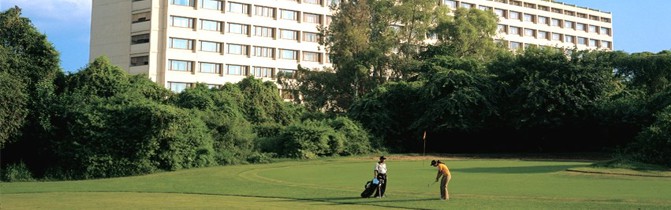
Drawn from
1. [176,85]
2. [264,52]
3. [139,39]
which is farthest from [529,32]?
[139,39]

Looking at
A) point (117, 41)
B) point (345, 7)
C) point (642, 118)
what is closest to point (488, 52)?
point (345, 7)

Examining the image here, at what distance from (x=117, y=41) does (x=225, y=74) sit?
14.9m

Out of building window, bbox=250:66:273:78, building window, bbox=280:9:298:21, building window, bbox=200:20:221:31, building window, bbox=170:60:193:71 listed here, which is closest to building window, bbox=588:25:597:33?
building window, bbox=280:9:298:21

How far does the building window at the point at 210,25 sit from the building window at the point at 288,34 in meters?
9.83

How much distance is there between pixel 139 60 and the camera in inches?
3383

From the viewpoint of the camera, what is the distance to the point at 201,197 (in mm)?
22516

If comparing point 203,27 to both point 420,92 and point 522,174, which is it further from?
point 522,174

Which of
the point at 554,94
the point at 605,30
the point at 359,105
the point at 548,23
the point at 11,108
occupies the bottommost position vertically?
the point at 11,108

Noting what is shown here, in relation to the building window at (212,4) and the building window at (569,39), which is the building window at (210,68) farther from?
the building window at (569,39)

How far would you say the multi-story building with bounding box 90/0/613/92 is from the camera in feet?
280

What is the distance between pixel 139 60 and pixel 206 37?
937 cm

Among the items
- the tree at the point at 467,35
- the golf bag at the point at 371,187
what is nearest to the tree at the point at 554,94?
the tree at the point at 467,35

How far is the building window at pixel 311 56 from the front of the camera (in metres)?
97.5

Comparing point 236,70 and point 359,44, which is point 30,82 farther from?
point 236,70
